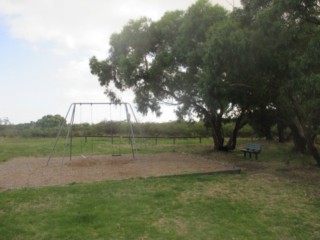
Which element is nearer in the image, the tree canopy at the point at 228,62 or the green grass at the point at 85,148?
the tree canopy at the point at 228,62

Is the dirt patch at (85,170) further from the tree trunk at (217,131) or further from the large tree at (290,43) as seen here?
the tree trunk at (217,131)

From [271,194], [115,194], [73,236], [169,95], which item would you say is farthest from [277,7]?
[169,95]

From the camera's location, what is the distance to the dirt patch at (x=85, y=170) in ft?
32.9

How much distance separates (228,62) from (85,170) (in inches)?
226

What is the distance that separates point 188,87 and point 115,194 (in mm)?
9760

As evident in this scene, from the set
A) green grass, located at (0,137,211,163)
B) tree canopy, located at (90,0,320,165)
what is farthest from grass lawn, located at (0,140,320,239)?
green grass, located at (0,137,211,163)

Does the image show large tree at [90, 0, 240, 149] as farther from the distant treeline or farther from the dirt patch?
the distant treeline

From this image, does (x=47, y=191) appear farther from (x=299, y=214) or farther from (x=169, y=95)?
(x=169, y=95)

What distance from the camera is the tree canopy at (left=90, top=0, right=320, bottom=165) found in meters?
9.37

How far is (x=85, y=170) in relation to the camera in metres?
12.0

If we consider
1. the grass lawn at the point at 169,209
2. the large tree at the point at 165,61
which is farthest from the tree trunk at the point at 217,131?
the grass lawn at the point at 169,209

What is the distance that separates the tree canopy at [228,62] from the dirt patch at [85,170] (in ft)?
7.83

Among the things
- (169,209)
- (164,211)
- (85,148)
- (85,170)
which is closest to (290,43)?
(169,209)

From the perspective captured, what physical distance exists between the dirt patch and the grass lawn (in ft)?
2.88
